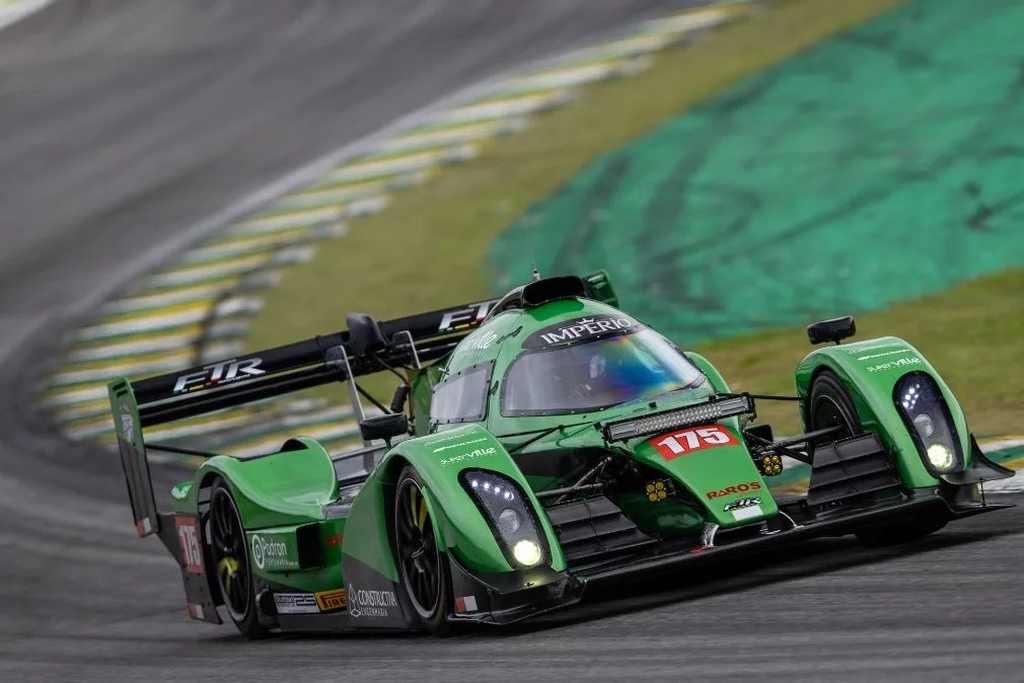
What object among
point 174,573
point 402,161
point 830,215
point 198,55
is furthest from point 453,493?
point 198,55

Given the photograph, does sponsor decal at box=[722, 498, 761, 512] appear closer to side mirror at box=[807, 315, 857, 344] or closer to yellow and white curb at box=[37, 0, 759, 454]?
side mirror at box=[807, 315, 857, 344]

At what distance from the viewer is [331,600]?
31.3 feet

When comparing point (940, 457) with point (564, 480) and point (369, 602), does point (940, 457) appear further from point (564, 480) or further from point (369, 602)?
point (369, 602)

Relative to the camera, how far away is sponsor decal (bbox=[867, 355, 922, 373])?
347 inches

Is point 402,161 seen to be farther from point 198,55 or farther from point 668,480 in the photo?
point 668,480

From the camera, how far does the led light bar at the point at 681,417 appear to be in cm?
824

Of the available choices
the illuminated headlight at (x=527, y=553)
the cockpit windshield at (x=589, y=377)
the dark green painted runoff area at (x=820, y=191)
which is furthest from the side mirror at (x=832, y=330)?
the dark green painted runoff area at (x=820, y=191)

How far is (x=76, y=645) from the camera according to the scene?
35.7 ft

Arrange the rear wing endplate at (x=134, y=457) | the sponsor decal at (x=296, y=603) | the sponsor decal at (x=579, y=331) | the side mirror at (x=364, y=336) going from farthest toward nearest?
the side mirror at (x=364, y=336) < the rear wing endplate at (x=134, y=457) < the sponsor decal at (x=296, y=603) < the sponsor decal at (x=579, y=331)

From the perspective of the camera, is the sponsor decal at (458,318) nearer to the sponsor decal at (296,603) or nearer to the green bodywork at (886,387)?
the sponsor decal at (296,603)

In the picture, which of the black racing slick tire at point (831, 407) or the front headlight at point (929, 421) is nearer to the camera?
the front headlight at point (929, 421)

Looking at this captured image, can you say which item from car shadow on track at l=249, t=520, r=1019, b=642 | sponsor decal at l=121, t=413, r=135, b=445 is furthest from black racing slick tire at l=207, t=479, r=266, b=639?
car shadow on track at l=249, t=520, r=1019, b=642

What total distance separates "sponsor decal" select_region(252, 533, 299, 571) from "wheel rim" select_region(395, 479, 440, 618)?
140cm

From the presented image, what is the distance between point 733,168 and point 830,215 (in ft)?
7.46
